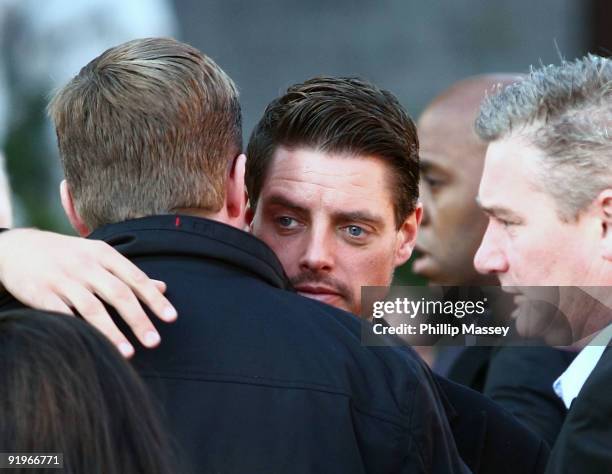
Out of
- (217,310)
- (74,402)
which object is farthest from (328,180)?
(74,402)

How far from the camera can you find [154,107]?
6.63ft

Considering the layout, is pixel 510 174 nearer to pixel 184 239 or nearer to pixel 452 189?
pixel 184 239

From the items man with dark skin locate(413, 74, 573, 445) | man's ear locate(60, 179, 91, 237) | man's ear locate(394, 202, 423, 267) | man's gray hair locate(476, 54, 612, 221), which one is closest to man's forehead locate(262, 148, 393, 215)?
man's ear locate(394, 202, 423, 267)

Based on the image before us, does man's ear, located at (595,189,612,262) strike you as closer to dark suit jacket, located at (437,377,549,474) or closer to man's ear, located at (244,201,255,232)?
dark suit jacket, located at (437,377,549,474)

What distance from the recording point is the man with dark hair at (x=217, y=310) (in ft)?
6.10

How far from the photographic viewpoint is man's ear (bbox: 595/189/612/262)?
2.24 meters

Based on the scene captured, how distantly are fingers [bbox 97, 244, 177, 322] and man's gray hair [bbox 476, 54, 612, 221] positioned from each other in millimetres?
922

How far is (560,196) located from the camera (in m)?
2.31

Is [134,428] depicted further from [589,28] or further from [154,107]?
[589,28]

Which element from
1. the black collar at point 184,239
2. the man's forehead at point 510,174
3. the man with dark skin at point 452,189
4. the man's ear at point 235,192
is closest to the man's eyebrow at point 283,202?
the man's forehead at point 510,174

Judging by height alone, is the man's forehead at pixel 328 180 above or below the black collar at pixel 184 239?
above

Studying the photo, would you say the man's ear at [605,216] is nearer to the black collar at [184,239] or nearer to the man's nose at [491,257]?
the man's nose at [491,257]

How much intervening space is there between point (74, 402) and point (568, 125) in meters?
1.31

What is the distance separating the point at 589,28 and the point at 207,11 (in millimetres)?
2552
